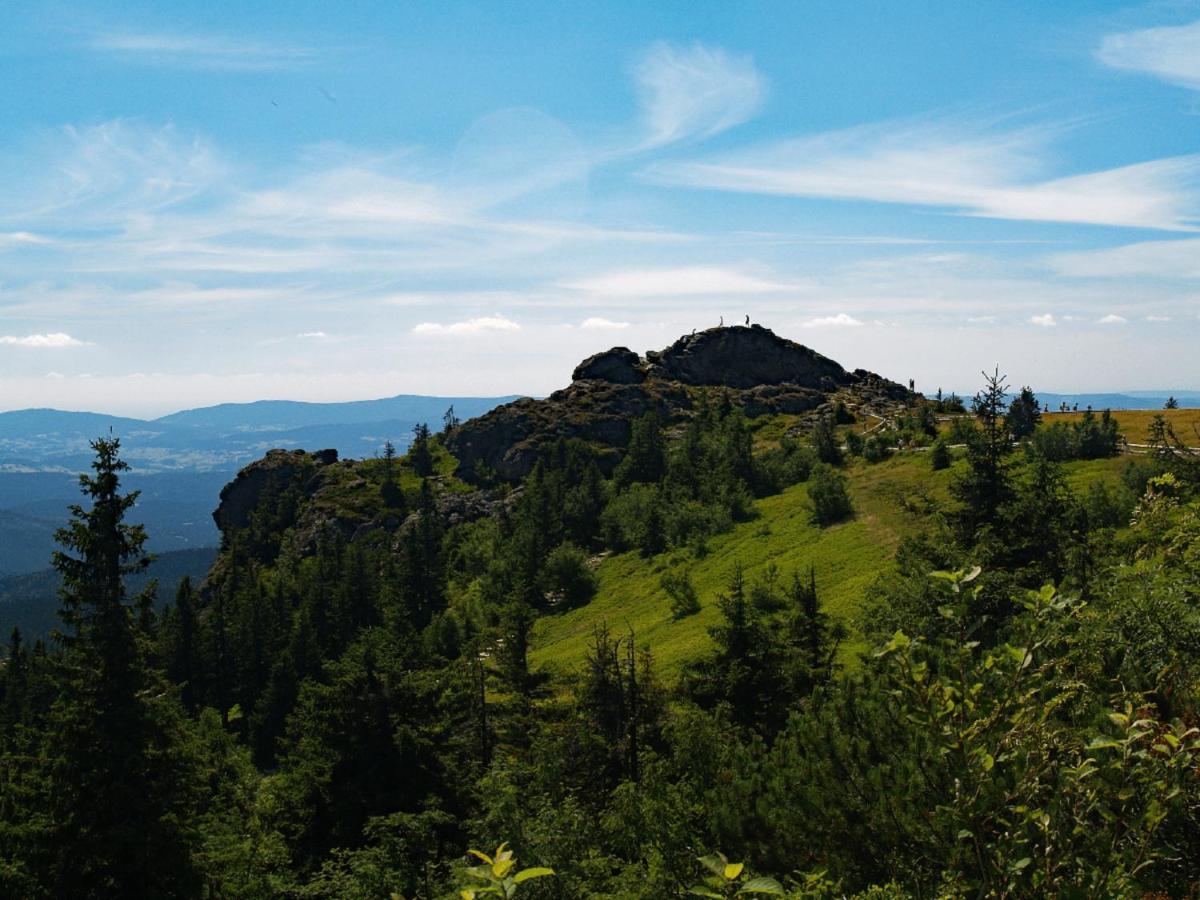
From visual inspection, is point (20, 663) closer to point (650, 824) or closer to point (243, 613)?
point (243, 613)

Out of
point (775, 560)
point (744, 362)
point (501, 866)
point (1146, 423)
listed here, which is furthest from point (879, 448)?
point (501, 866)

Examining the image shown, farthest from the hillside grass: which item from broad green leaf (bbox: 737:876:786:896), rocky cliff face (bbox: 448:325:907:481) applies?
broad green leaf (bbox: 737:876:786:896)

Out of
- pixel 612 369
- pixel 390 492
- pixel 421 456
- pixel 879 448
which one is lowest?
pixel 390 492

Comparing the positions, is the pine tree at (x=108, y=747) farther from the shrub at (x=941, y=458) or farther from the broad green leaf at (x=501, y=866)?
the shrub at (x=941, y=458)

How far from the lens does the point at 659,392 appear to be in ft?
573

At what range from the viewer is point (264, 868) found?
2536 centimetres

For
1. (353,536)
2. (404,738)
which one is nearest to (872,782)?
(404,738)

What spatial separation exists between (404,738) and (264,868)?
6173mm

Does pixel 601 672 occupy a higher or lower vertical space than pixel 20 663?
higher

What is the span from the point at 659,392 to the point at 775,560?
10112 centimetres

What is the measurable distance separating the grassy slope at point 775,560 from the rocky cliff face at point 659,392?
2281 inches

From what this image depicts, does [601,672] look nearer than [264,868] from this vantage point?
No

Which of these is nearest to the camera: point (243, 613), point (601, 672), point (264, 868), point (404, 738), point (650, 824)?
point (650, 824)

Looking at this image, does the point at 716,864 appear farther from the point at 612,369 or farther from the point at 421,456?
the point at 612,369
